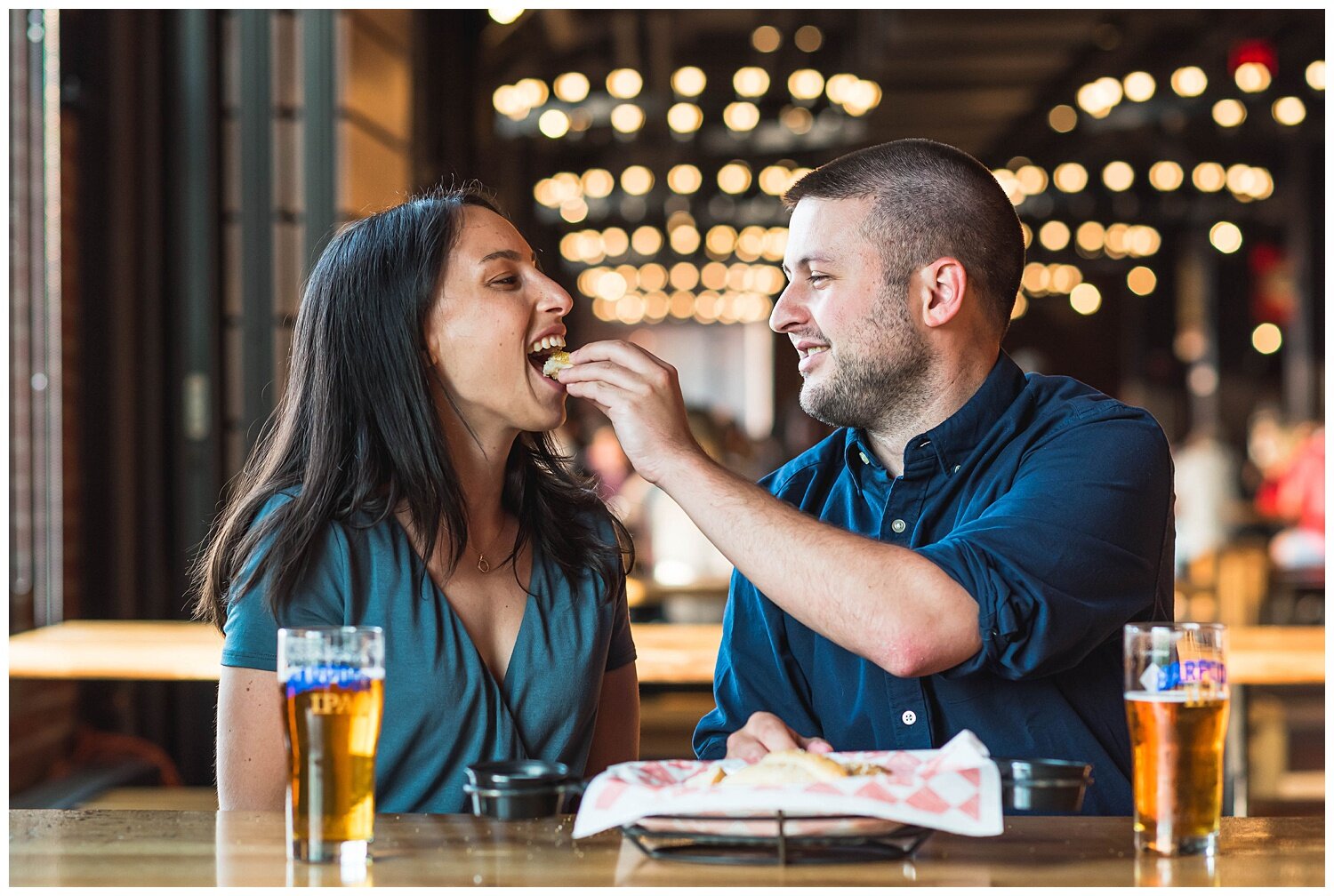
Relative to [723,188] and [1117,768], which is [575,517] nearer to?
[1117,768]

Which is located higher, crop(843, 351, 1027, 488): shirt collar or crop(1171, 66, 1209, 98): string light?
crop(1171, 66, 1209, 98): string light

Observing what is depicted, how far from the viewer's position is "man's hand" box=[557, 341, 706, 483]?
171 centimetres

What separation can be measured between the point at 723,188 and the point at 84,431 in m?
6.52

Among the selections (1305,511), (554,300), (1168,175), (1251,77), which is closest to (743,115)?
(1251,77)

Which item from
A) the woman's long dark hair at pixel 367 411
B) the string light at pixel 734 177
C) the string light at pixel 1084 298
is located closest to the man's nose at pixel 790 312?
the woman's long dark hair at pixel 367 411

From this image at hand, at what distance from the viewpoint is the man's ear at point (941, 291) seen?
6.86 feet

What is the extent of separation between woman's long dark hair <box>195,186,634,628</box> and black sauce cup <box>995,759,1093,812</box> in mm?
832

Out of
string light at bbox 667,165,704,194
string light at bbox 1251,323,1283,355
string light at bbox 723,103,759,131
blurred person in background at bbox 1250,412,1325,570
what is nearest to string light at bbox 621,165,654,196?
string light at bbox 667,165,704,194

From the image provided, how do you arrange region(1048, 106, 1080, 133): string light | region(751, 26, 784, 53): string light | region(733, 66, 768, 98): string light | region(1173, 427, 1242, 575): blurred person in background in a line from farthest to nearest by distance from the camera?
region(1048, 106, 1080, 133): string light, region(751, 26, 784, 53): string light, region(1173, 427, 1242, 575): blurred person in background, region(733, 66, 768, 98): string light

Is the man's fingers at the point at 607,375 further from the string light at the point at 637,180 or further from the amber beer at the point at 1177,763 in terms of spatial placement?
the string light at the point at 637,180

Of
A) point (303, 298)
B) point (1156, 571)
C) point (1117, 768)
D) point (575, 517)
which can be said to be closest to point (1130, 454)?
point (1156, 571)

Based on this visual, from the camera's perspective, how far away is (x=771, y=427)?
22594mm

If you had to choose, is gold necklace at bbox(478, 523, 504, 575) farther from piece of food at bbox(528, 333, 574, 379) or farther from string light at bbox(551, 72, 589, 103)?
string light at bbox(551, 72, 589, 103)

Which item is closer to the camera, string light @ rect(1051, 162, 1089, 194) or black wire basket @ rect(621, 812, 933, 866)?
black wire basket @ rect(621, 812, 933, 866)
